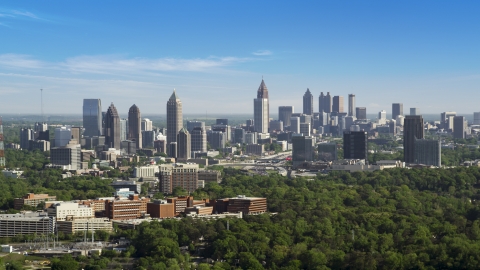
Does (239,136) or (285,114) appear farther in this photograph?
(285,114)

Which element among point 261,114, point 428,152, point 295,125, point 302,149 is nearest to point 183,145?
point 302,149

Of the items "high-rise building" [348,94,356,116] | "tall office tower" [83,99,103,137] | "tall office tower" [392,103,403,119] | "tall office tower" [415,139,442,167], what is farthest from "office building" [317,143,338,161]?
"tall office tower" [392,103,403,119]

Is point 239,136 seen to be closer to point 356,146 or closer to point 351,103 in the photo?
point 356,146

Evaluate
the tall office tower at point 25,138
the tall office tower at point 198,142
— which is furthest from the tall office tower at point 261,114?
the tall office tower at point 25,138

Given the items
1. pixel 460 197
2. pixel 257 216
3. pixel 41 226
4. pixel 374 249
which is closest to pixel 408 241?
pixel 374 249

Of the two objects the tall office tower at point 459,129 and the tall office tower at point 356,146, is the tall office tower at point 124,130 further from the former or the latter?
the tall office tower at point 459,129
